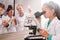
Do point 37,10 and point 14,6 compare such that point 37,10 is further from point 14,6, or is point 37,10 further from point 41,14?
point 14,6

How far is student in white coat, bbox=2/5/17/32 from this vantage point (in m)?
1.23

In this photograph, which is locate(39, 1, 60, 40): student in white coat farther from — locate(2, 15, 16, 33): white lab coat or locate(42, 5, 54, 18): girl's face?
locate(2, 15, 16, 33): white lab coat

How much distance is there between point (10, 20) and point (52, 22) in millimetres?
425

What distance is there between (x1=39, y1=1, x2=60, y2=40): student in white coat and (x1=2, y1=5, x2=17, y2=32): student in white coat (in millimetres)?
292

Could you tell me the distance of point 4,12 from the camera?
122 centimetres

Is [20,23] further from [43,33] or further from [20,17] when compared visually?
[43,33]

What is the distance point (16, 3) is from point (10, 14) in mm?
127

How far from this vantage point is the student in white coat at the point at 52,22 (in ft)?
3.97

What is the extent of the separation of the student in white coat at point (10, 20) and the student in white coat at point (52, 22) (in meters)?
0.29

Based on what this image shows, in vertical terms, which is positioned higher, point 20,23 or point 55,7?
point 55,7

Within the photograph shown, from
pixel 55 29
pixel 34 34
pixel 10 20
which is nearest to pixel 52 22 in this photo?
pixel 55 29

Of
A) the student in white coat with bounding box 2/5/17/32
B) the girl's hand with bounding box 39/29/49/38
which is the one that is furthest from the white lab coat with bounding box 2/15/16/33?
the girl's hand with bounding box 39/29/49/38

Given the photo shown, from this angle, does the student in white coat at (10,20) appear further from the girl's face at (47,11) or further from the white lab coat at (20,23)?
the girl's face at (47,11)

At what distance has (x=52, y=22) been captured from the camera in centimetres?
122
